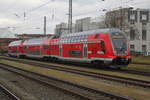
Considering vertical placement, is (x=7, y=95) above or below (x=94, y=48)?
below

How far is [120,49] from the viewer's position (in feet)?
71.3

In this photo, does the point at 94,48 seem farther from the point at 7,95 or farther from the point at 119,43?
the point at 7,95

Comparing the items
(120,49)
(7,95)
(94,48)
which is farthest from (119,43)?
(7,95)

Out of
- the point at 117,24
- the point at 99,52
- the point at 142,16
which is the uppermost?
the point at 142,16

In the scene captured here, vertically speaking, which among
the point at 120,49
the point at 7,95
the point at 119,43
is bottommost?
the point at 7,95

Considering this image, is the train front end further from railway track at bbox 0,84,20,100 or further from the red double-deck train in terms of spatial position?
railway track at bbox 0,84,20,100

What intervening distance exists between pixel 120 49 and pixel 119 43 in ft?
1.88

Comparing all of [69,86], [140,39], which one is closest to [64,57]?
[69,86]

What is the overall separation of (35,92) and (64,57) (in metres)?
17.0

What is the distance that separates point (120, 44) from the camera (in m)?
22.0

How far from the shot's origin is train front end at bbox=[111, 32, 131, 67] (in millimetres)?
21344

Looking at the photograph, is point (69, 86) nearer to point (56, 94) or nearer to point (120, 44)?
point (56, 94)

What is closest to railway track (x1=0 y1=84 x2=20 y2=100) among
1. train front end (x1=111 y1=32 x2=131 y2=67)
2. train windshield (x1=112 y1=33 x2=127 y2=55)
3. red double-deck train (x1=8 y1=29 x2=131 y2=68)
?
red double-deck train (x1=8 y1=29 x2=131 y2=68)

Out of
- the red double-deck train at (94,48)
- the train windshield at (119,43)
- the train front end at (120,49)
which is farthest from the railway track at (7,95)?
the train windshield at (119,43)
